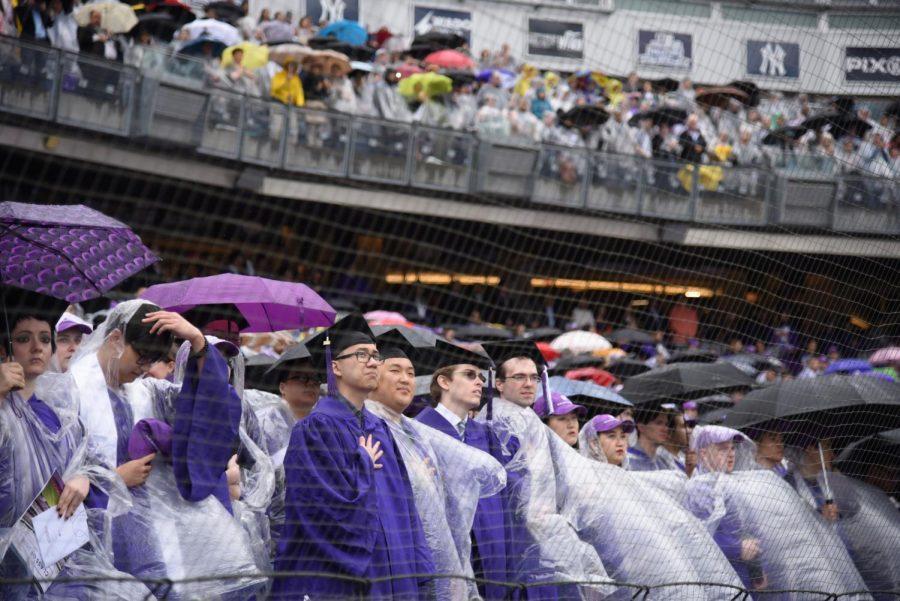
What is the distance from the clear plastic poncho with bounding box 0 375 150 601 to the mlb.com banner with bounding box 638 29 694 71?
19.7 metres

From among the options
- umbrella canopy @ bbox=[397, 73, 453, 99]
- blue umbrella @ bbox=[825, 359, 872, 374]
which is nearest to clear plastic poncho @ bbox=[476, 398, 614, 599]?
blue umbrella @ bbox=[825, 359, 872, 374]

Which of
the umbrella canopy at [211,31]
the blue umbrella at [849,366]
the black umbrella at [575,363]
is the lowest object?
the black umbrella at [575,363]

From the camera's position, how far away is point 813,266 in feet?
36.0

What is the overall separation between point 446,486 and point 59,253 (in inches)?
73.9

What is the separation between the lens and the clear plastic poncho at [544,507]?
5.60 metres

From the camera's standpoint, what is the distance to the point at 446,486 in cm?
532

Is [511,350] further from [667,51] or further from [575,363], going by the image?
[667,51]

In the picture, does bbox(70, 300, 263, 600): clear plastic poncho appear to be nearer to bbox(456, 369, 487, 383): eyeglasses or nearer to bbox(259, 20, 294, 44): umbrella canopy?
bbox(456, 369, 487, 383): eyeglasses

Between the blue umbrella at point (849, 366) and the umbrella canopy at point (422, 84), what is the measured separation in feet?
28.2

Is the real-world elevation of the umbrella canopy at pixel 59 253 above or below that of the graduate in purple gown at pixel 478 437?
above

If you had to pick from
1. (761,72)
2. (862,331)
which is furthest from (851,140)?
(862,331)

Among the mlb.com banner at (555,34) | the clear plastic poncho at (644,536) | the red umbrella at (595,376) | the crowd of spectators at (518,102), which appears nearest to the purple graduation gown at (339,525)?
the clear plastic poncho at (644,536)

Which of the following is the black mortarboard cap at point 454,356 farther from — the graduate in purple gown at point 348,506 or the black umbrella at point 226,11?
the black umbrella at point 226,11

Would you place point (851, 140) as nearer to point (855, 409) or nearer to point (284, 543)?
point (855, 409)
